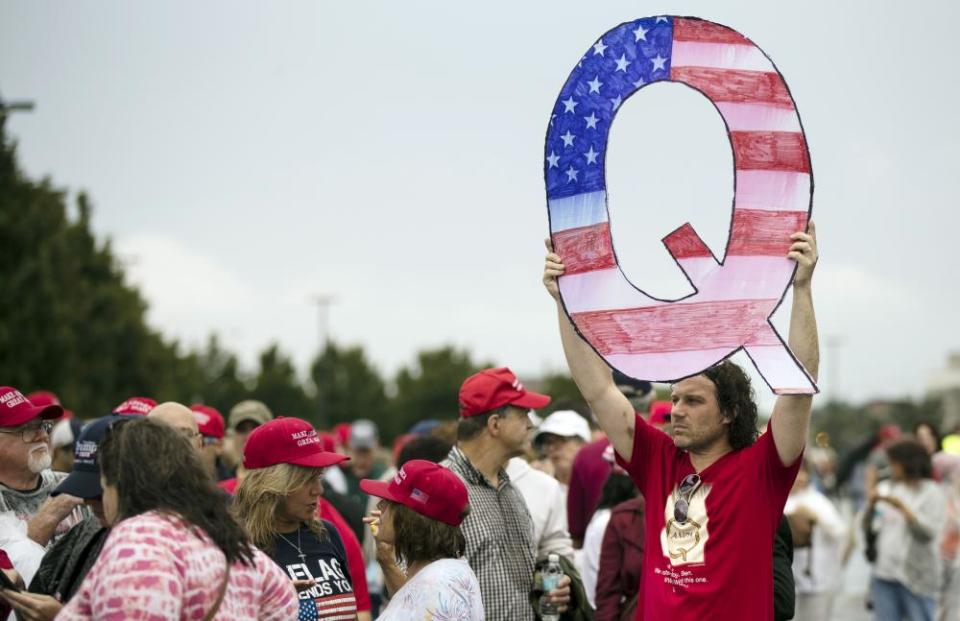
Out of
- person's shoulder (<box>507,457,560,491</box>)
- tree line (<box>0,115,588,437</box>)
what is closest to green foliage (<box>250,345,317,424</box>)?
tree line (<box>0,115,588,437</box>)

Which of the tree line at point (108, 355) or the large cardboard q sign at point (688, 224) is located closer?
the large cardboard q sign at point (688, 224)

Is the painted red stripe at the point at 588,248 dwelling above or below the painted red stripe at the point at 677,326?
above

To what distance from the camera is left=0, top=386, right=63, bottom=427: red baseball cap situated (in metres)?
5.29

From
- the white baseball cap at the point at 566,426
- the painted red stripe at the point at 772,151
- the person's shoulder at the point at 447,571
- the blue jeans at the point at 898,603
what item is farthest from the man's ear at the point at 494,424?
the blue jeans at the point at 898,603

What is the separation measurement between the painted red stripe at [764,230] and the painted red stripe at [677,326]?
172mm

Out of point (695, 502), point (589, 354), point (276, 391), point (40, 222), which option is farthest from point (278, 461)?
point (276, 391)

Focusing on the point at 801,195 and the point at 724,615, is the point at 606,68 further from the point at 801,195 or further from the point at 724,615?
the point at 724,615

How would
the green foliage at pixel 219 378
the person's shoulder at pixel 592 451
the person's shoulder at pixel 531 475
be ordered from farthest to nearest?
the green foliage at pixel 219 378
the person's shoulder at pixel 592 451
the person's shoulder at pixel 531 475

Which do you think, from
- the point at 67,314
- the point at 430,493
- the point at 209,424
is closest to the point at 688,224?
the point at 430,493

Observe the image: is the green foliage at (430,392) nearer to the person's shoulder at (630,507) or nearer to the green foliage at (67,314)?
the green foliage at (67,314)

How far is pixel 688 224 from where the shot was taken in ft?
14.1

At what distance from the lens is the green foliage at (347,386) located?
67.5 m

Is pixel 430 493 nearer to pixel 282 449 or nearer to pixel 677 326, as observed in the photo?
pixel 282 449

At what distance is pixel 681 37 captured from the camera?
4238mm
